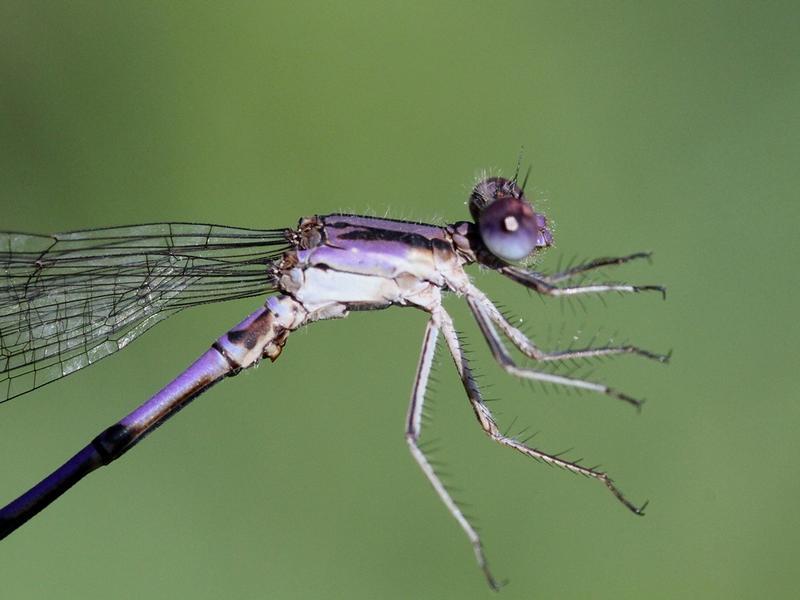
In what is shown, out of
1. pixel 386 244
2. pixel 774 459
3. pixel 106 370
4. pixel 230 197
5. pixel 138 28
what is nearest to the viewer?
pixel 386 244

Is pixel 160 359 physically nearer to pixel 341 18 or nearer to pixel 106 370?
pixel 106 370

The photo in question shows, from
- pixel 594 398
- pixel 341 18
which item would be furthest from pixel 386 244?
pixel 341 18

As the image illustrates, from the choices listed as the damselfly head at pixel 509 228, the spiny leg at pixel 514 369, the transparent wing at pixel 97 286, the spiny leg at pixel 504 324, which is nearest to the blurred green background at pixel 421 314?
the spiny leg at pixel 504 324

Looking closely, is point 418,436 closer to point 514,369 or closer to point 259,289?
point 514,369

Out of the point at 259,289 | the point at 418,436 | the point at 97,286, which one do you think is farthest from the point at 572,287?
the point at 97,286

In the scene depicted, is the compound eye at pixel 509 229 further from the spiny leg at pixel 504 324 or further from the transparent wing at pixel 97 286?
the transparent wing at pixel 97 286

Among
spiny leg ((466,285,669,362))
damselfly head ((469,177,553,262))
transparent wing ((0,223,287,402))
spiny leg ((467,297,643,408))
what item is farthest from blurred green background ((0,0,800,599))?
transparent wing ((0,223,287,402))

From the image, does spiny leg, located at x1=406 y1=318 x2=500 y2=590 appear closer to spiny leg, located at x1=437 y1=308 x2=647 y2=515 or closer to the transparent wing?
spiny leg, located at x1=437 y1=308 x2=647 y2=515
